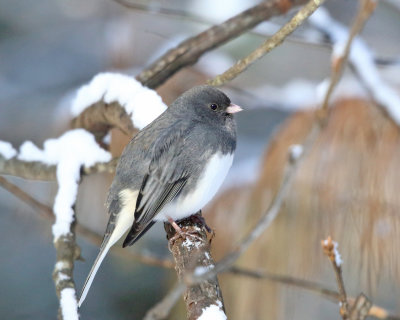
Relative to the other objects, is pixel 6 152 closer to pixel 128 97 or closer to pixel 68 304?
pixel 128 97

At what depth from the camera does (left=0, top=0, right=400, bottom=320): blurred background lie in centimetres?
167

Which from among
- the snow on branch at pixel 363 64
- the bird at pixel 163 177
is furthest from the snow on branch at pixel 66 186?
the snow on branch at pixel 363 64

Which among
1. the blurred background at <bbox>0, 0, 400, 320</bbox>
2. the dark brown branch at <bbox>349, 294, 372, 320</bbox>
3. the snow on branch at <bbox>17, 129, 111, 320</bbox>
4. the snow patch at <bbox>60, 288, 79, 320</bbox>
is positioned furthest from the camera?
the blurred background at <bbox>0, 0, 400, 320</bbox>

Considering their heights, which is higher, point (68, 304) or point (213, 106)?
point (213, 106)

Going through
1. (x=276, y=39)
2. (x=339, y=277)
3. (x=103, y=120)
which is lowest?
(x=103, y=120)

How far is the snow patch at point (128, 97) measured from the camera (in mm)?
1719

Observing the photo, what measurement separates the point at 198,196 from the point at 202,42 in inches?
28.2

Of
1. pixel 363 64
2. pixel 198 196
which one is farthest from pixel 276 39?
pixel 363 64

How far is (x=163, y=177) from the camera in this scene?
5.17ft

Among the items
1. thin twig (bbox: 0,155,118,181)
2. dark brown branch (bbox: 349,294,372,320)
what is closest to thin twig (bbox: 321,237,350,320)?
dark brown branch (bbox: 349,294,372,320)

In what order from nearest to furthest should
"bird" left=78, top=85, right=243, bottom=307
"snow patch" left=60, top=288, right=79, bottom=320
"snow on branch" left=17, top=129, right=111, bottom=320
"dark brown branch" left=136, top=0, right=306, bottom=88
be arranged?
"snow patch" left=60, top=288, right=79, bottom=320
"snow on branch" left=17, top=129, right=111, bottom=320
"bird" left=78, top=85, right=243, bottom=307
"dark brown branch" left=136, top=0, right=306, bottom=88

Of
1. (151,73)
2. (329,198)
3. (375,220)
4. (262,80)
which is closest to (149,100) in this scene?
(151,73)

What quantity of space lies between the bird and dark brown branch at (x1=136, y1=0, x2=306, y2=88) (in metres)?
0.40

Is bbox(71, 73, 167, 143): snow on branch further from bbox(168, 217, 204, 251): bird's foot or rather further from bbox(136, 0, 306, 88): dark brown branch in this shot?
bbox(168, 217, 204, 251): bird's foot
